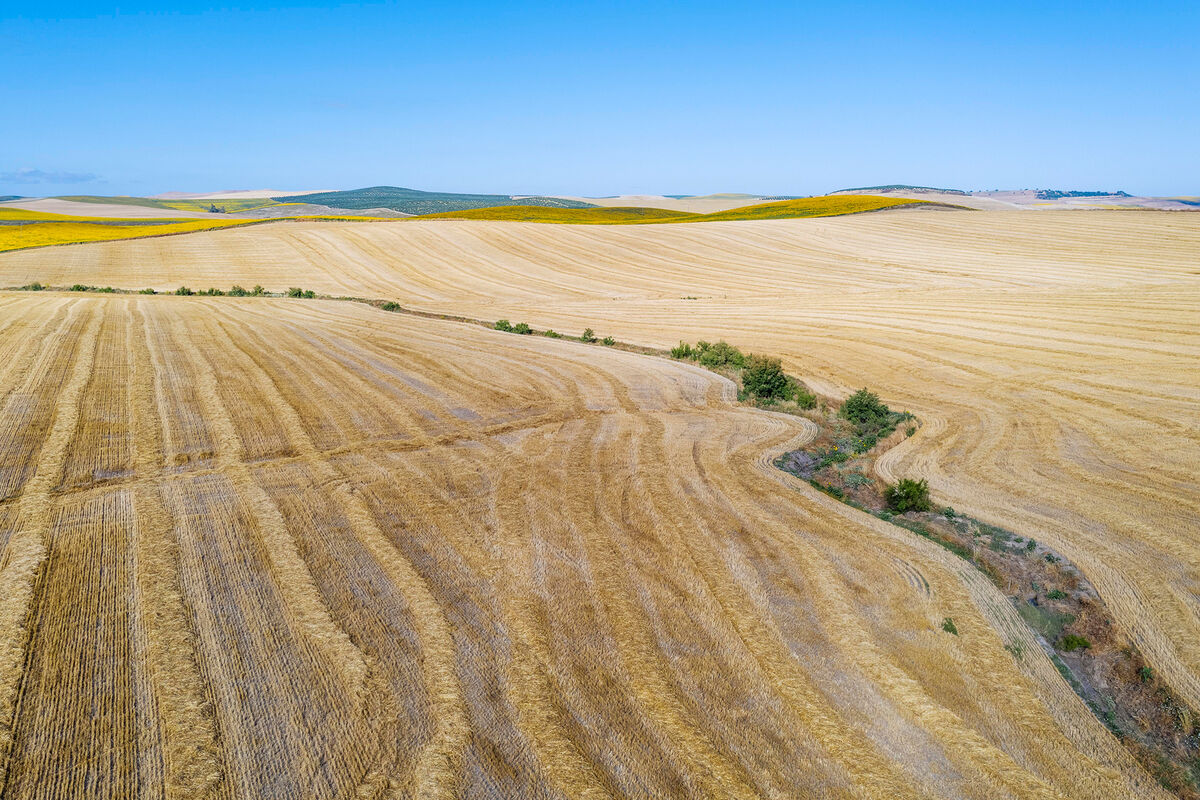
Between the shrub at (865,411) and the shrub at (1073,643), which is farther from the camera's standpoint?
the shrub at (865,411)

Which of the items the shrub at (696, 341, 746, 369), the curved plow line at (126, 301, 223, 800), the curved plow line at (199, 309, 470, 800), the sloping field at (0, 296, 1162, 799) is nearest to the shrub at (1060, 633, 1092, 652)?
the sloping field at (0, 296, 1162, 799)

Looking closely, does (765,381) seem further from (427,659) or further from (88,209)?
(88,209)

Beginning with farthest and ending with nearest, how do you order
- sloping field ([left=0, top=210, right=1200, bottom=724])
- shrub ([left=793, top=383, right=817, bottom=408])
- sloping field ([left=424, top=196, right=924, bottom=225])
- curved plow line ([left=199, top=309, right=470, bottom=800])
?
sloping field ([left=424, top=196, right=924, bottom=225]), shrub ([left=793, top=383, right=817, bottom=408]), sloping field ([left=0, top=210, right=1200, bottom=724]), curved plow line ([left=199, top=309, right=470, bottom=800])

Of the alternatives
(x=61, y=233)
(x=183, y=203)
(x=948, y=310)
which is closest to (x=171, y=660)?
(x=948, y=310)

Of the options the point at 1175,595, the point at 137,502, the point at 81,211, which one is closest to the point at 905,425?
the point at 1175,595

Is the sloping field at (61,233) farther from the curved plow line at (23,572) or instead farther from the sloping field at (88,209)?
the curved plow line at (23,572)

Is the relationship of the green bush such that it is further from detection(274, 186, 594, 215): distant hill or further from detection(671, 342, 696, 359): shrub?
detection(274, 186, 594, 215): distant hill

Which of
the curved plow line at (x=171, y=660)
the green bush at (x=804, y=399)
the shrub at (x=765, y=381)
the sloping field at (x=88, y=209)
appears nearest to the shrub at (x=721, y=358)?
the shrub at (x=765, y=381)

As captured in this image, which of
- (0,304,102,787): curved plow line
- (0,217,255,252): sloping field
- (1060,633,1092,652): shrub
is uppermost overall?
(0,217,255,252): sloping field
